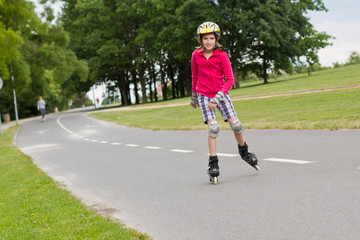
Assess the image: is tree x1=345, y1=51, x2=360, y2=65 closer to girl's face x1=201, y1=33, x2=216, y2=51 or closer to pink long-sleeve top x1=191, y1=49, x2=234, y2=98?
pink long-sleeve top x1=191, y1=49, x2=234, y2=98

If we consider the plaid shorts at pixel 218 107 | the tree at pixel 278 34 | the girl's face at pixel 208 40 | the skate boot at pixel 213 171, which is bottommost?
the skate boot at pixel 213 171

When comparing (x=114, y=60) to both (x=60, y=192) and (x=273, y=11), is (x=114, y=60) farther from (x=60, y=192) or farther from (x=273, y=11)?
(x=60, y=192)

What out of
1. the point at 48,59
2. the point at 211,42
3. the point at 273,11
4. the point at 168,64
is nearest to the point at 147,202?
the point at 211,42

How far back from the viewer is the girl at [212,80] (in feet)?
17.7

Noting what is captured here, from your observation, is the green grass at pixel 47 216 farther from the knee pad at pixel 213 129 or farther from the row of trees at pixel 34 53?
the row of trees at pixel 34 53

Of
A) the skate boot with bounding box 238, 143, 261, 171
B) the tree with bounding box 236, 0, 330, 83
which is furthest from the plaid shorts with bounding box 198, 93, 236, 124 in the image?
the tree with bounding box 236, 0, 330, 83

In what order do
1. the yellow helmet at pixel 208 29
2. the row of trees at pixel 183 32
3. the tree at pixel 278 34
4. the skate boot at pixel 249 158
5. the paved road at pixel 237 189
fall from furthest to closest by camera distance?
the row of trees at pixel 183 32
the tree at pixel 278 34
the skate boot at pixel 249 158
the yellow helmet at pixel 208 29
the paved road at pixel 237 189

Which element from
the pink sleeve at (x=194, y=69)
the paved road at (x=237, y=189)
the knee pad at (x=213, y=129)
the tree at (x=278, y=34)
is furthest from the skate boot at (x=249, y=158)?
the tree at (x=278, y=34)

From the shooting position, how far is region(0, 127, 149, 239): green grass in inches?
154

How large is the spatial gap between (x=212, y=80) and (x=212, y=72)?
0.36 feet

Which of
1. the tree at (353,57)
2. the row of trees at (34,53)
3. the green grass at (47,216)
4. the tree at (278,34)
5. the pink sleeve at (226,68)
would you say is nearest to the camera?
the green grass at (47,216)

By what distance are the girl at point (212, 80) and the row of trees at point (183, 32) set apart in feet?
120

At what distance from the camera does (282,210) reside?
3.88m

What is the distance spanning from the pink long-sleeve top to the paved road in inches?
48.7
